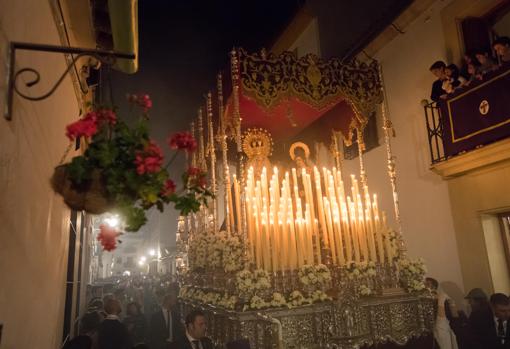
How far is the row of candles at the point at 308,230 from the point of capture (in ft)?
19.2

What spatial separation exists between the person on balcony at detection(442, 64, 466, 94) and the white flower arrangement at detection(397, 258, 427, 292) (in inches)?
128

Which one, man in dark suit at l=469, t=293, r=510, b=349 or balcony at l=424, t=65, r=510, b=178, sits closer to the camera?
man in dark suit at l=469, t=293, r=510, b=349

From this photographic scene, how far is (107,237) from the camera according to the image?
2195mm

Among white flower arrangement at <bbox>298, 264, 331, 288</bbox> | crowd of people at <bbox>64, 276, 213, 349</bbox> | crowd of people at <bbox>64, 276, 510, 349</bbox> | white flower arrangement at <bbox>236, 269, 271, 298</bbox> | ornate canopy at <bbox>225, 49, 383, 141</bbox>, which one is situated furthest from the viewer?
ornate canopy at <bbox>225, 49, 383, 141</bbox>

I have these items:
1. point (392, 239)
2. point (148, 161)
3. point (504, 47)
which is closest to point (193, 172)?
point (148, 161)

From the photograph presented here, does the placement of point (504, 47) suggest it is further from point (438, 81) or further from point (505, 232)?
point (505, 232)

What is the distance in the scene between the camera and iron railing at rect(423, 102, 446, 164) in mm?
8000

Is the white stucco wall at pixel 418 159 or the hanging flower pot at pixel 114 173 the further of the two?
the white stucco wall at pixel 418 159

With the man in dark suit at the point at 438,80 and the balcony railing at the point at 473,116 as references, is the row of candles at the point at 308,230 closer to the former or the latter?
the balcony railing at the point at 473,116

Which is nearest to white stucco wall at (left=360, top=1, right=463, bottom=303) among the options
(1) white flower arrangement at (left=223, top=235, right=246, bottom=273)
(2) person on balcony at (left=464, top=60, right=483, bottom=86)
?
(2) person on balcony at (left=464, top=60, right=483, bottom=86)

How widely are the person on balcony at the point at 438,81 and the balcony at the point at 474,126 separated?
15 cm

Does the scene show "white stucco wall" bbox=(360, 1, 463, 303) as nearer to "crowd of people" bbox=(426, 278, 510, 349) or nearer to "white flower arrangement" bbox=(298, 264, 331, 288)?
"crowd of people" bbox=(426, 278, 510, 349)

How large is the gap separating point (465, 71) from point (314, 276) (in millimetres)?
4849

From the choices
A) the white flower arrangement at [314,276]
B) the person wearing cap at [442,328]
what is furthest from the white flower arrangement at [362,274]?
the person wearing cap at [442,328]
